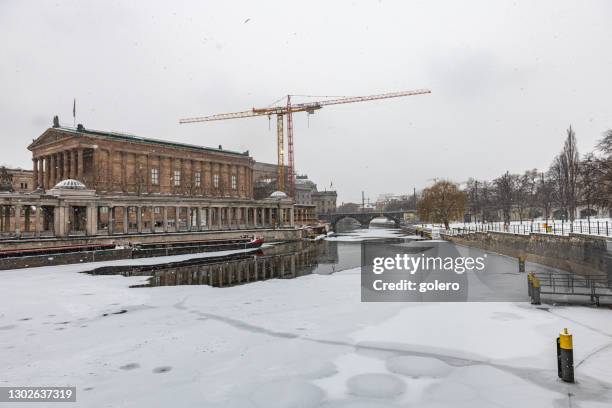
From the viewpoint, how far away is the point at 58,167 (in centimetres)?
8619

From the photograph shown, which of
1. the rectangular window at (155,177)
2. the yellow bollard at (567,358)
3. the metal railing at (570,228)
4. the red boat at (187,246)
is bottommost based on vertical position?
the red boat at (187,246)

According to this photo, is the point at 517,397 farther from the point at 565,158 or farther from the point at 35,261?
the point at 565,158

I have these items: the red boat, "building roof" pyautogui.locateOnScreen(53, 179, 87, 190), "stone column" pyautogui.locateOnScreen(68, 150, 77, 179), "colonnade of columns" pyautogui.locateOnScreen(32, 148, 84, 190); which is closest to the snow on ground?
the red boat

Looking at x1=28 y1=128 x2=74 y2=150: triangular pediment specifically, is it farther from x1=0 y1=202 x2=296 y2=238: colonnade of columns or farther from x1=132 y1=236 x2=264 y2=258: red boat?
x1=132 y1=236 x2=264 y2=258: red boat

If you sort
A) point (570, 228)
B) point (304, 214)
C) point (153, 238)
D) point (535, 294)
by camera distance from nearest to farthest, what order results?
point (535, 294), point (570, 228), point (153, 238), point (304, 214)

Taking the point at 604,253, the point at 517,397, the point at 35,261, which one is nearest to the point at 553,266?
the point at 604,253

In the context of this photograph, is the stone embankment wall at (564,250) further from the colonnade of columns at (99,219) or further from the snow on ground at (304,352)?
the colonnade of columns at (99,219)

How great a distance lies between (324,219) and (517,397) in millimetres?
158846

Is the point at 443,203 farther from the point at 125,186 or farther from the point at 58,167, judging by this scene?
the point at 58,167

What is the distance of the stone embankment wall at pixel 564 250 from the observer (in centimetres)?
2929

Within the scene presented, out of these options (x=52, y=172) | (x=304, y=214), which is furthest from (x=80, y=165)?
(x=304, y=214)

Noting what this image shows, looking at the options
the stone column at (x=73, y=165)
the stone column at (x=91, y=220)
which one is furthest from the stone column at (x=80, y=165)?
the stone column at (x=91, y=220)

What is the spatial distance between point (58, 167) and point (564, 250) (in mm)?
96636

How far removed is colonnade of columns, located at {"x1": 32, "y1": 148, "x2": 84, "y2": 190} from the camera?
8156cm
